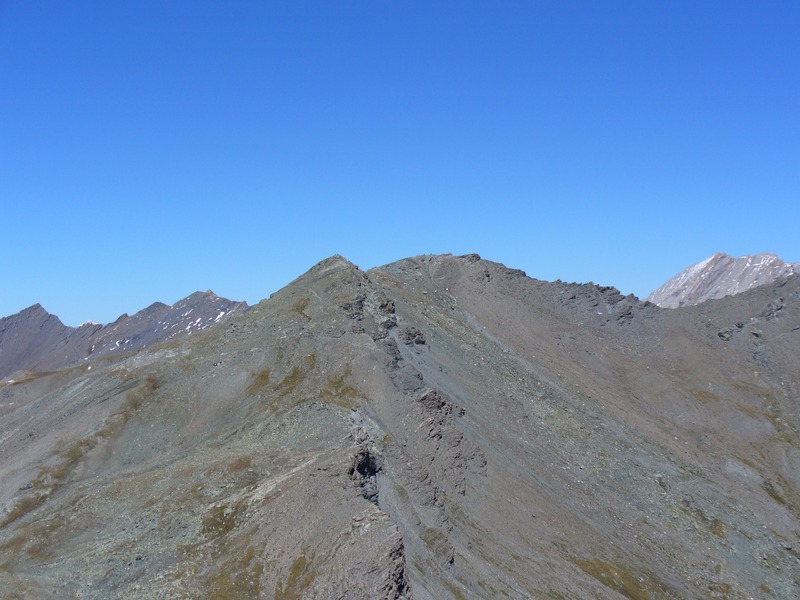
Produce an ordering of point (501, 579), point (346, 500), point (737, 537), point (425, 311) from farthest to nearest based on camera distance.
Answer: point (425, 311) → point (737, 537) → point (501, 579) → point (346, 500)

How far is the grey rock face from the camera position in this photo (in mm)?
49125

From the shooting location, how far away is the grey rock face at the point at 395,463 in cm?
4912

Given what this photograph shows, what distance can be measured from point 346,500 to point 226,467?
→ 43.6 feet

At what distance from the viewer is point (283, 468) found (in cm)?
5788

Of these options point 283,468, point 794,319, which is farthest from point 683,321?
point 283,468

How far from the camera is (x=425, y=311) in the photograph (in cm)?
10694

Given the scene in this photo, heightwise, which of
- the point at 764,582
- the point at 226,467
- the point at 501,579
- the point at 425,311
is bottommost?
the point at 764,582

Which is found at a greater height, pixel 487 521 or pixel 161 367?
pixel 161 367

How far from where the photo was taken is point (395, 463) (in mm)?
62719

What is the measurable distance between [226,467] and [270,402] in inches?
555

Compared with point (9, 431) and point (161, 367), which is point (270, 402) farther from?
point (9, 431)

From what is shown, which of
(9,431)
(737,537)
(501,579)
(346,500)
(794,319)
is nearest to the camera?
(346,500)

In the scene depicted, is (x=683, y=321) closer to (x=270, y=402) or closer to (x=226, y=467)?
(x=270, y=402)

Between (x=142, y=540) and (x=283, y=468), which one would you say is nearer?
(x=142, y=540)
